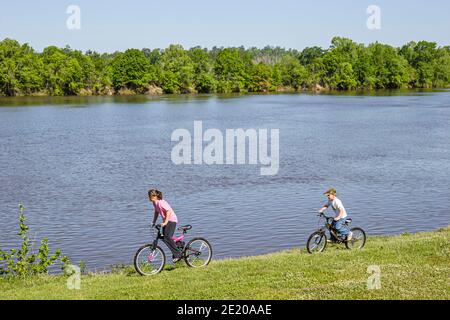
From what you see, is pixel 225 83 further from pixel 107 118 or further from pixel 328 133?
pixel 328 133

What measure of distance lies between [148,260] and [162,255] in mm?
497

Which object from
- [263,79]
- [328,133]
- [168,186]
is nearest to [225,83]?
[263,79]

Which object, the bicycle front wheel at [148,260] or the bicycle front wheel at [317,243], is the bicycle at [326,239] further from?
the bicycle front wheel at [148,260]

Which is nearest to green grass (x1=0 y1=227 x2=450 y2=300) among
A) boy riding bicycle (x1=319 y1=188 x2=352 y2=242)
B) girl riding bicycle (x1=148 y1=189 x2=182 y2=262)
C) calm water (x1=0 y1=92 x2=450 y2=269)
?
girl riding bicycle (x1=148 y1=189 x2=182 y2=262)

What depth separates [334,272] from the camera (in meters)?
15.4

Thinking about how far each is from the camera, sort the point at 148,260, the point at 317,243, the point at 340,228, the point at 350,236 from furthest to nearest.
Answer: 1. the point at 350,236
2. the point at 340,228
3. the point at 317,243
4. the point at 148,260

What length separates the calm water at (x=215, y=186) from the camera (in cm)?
2725

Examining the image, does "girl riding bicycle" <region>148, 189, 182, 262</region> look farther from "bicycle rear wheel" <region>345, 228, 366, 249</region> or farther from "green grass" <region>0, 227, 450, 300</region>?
"bicycle rear wheel" <region>345, 228, 366, 249</region>

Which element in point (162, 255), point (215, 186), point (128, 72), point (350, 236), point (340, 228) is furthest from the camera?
point (128, 72)

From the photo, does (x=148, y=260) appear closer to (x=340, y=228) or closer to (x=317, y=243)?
(x=317, y=243)

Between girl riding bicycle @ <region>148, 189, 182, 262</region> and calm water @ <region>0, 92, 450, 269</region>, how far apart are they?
6.13 m

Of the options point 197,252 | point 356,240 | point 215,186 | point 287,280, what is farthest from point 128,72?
point 287,280

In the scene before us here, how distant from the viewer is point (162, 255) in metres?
17.1
